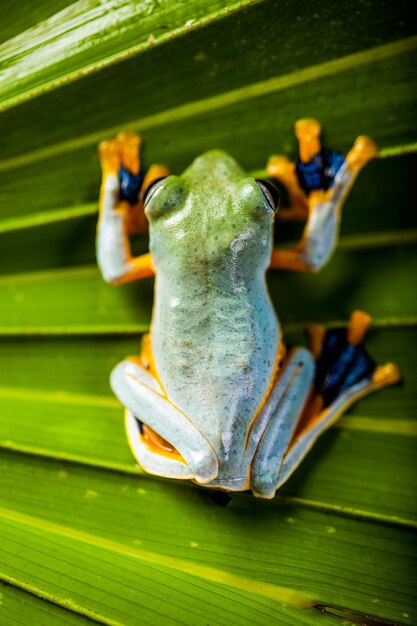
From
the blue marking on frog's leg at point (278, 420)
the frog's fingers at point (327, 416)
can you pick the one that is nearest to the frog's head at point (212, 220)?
the blue marking on frog's leg at point (278, 420)

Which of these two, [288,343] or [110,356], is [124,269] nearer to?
[110,356]

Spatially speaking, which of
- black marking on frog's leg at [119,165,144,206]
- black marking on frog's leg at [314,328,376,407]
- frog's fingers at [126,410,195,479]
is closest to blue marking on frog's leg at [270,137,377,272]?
black marking on frog's leg at [314,328,376,407]

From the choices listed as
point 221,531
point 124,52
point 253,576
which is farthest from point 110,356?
point 124,52

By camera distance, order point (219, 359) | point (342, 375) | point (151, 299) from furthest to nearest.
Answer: point (151, 299) → point (342, 375) → point (219, 359)

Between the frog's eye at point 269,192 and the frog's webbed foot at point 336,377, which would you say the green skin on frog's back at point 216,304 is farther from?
the frog's webbed foot at point 336,377

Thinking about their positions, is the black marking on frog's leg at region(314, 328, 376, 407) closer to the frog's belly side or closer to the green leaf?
the green leaf

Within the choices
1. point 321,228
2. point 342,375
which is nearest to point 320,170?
point 321,228

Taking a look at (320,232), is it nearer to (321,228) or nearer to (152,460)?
(321,228)
